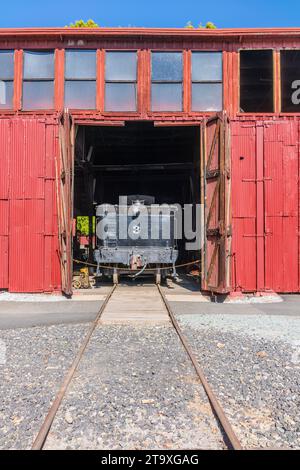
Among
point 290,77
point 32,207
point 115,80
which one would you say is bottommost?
point 32,207

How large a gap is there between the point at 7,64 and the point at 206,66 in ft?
20.9


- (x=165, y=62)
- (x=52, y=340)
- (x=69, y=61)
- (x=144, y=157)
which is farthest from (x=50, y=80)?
(x=52, y=340)

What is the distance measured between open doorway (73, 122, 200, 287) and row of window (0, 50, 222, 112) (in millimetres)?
1091

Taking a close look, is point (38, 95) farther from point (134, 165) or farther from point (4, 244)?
point (134, 165)

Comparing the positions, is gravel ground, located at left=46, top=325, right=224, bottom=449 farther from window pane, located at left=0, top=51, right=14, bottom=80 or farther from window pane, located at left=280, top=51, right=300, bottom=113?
window pane, located at left=280, top=51, right=300, bottom=113

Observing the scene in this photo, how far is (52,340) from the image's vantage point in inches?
275

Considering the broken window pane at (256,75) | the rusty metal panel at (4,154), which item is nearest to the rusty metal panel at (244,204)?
the broken window pane at (256,75)

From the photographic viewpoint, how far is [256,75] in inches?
555

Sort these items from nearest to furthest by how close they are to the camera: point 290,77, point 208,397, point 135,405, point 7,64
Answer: point 135,405 → point 208,397 → point 7,64 → point 290,77

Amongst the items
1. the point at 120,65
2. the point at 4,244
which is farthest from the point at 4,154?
the point at 120,65

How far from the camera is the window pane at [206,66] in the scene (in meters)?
13.5

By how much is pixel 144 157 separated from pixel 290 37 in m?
8.66

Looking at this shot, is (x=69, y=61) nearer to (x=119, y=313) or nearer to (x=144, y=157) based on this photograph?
(x=144, y=157)

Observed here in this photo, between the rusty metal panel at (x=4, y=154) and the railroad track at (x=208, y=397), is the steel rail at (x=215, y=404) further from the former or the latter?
the rusty metal panel at (x=4, y=154)
